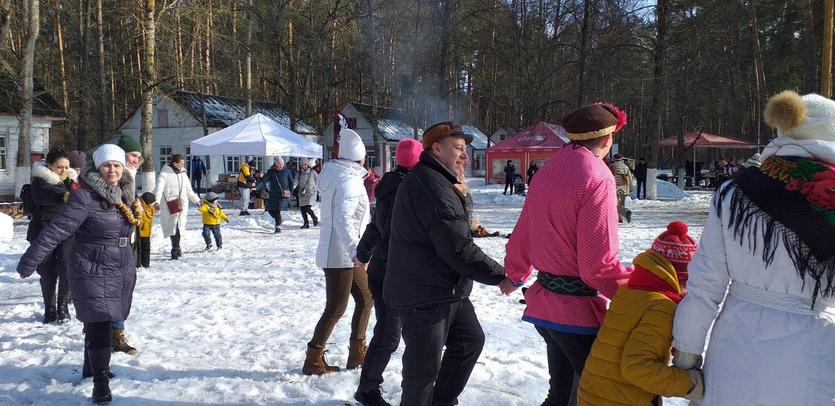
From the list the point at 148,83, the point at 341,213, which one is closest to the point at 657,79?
the point at 148,83

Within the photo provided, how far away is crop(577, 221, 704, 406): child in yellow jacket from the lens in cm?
205

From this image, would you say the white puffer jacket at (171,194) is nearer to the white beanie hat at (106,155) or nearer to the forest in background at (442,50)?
the white beanie hat at (106,155)

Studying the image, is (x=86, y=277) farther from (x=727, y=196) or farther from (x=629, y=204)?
(x=629, y=204)

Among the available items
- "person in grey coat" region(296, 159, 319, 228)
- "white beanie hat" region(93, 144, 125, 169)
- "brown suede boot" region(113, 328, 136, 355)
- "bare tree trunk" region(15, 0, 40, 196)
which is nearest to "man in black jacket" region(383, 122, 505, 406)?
"white beanie hat" region(93, 144, 125, 169)

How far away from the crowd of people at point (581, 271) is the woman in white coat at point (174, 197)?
16.4ft

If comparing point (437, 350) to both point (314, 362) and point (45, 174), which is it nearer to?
point (314, 362)

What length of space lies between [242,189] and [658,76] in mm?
13977

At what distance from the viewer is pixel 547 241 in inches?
101

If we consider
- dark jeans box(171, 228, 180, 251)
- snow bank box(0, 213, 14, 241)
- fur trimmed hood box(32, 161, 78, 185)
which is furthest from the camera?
snow bank box(0, 213, 14, 241)

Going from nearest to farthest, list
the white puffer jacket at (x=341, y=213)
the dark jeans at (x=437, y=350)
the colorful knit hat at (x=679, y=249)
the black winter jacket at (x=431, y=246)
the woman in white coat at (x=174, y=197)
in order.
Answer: the colorful knit hat at (x=679, y=249), the black winter jacket at (x=431, y=246), the dark jeans at (x=437, y=350), the white puffer jacket at (x=341, y=213), the woman in white coat at (x=174, y=197)

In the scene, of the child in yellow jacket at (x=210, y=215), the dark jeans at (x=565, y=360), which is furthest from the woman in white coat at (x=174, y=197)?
the dark jeans at (x=565, y=360)

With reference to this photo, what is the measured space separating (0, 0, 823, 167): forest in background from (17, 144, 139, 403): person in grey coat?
470 inches

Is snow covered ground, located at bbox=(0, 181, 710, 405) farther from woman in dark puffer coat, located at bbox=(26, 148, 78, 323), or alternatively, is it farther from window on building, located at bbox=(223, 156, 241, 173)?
window on building, located at bbox=(223, 156, 241, 173)

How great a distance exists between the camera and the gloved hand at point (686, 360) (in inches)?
80.0
